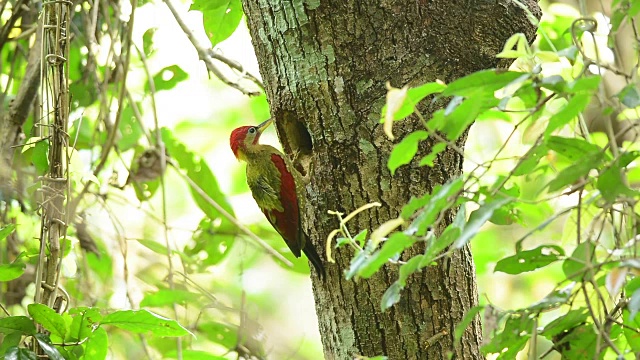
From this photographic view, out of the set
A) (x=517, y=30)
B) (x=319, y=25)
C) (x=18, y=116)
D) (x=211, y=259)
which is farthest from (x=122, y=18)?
(x=517, y=30)

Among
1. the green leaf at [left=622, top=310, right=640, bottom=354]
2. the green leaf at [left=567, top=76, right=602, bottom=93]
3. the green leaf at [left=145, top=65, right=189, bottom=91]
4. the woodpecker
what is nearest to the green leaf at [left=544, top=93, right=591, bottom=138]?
the green leaf at [left=567, top=76, right=602, bottom=93]

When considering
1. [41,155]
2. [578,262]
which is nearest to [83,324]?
[41,155]

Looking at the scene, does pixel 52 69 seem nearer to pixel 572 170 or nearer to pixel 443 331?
pixel 443 331

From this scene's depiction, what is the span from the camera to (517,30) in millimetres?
2119

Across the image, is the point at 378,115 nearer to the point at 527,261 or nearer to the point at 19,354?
the point at 527,261

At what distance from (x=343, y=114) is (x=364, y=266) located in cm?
91

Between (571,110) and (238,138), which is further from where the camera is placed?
(238,138)

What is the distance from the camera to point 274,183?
317 centimetres

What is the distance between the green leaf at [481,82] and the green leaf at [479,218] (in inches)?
7.4

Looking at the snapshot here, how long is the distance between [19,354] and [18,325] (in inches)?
3.4

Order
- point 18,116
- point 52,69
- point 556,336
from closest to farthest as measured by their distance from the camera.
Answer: point 556,336
point 52,69
point 18,116

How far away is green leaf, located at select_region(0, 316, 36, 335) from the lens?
6.21ft

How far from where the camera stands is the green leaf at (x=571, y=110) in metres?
1.18

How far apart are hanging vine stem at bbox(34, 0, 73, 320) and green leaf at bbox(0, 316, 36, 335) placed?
0.48ft
